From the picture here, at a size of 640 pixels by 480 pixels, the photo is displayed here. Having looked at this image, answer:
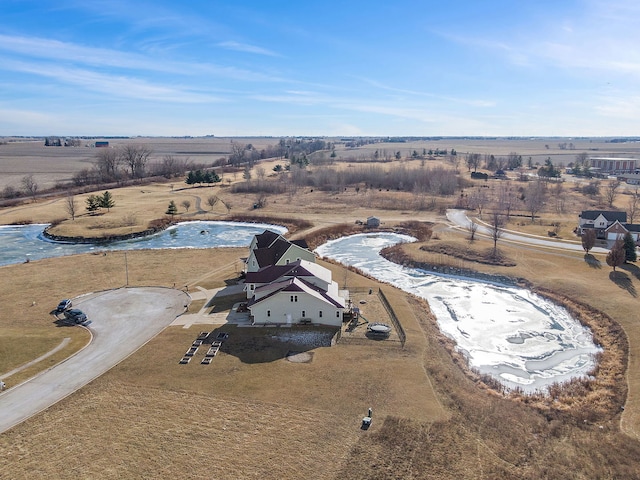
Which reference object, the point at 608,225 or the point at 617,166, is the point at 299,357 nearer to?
the point at 608,225

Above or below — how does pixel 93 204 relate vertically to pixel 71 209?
above

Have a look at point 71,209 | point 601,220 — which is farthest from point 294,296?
point 71,209

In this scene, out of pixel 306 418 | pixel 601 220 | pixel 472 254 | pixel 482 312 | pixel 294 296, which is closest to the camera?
pixel 306 418

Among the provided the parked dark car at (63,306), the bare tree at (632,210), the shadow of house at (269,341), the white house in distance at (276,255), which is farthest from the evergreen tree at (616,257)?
the parked dark car at (63,306)

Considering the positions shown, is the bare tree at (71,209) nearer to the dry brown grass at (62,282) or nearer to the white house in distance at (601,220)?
the dry brown grass at (62,282)

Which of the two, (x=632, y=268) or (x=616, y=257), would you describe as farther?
(x=632, y=268)

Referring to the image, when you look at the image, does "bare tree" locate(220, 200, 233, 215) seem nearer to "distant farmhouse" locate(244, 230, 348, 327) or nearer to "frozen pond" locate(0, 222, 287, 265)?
"frozen pond" locate(0, 222, 287, 265)

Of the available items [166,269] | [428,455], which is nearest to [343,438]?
[428,455]

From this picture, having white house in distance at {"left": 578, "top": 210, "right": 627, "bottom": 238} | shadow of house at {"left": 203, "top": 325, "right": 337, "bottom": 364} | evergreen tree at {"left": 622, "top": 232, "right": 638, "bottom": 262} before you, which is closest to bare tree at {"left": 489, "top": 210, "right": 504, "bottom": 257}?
white house in distance at {"left": 578, "top": 210, "right": 627, "bottom": 238}
